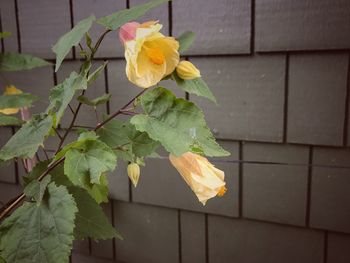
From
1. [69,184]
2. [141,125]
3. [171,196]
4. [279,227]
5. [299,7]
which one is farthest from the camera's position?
[171,196]

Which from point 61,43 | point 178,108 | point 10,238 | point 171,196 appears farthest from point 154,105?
point 171,196

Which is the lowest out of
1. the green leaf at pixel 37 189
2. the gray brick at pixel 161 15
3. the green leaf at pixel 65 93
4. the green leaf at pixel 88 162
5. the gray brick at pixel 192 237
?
the gray brick at pixel 192 237

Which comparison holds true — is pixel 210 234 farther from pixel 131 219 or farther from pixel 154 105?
pixel 154 105

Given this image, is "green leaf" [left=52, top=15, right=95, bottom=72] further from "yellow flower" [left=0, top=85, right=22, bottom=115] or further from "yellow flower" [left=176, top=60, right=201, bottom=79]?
"yellow flower" [left=0, top=85, right=22, bottom=115]

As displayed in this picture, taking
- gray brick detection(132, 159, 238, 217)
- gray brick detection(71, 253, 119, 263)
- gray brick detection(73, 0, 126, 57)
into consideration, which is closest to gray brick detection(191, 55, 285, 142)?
gray brick detection(132, 159, 238, 217)

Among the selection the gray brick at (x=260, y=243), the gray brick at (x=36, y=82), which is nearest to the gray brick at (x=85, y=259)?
the gray brick at (x=260, y=243)

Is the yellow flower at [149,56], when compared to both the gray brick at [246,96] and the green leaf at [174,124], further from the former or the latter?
the gray brick at [246,96]

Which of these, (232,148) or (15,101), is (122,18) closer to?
(15,101)
